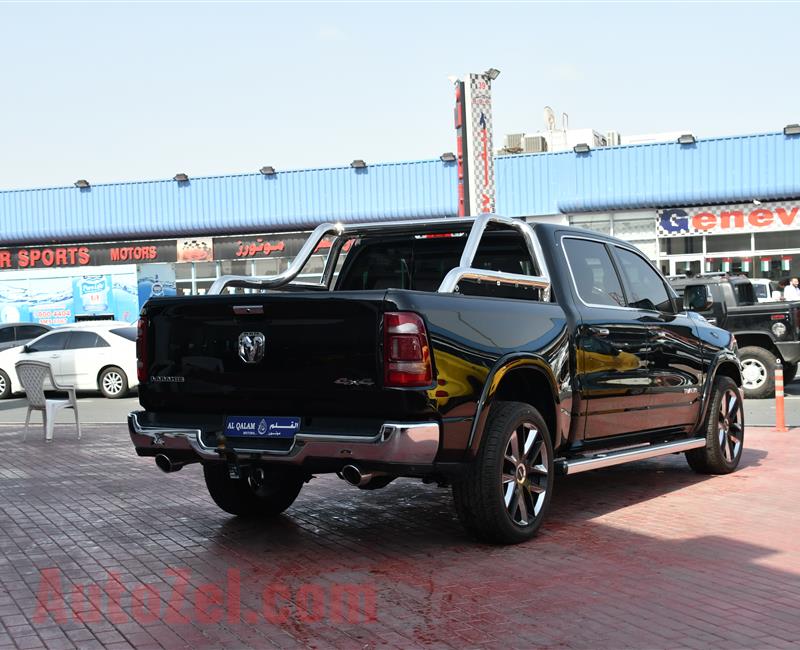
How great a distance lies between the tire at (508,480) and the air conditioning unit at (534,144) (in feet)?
92.7

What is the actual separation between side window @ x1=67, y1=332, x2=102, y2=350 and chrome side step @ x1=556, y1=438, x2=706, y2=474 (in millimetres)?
15518

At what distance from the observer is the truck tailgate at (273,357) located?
608 cm

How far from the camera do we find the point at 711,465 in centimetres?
950

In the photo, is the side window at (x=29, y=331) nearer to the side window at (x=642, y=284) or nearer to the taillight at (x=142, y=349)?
the side window at (x=642, y=284)

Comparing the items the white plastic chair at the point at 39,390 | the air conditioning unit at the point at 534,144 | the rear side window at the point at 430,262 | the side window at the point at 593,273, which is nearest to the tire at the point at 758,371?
the side window at the point at 593,273

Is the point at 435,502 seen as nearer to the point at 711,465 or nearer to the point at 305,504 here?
the point at 305,504

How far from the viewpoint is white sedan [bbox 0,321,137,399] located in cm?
2184

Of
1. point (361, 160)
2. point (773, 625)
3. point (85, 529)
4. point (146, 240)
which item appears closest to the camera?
point (773, 625)

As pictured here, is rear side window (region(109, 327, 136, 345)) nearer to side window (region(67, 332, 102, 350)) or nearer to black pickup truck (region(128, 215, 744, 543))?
side window (region(67, 332, 102, 350))

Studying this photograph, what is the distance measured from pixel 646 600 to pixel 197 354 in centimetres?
296

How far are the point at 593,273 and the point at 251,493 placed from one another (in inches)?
114

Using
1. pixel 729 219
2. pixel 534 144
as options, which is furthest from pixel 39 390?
pixel 534 144

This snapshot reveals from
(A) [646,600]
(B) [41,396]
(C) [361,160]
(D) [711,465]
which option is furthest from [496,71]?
(A) [646,600]

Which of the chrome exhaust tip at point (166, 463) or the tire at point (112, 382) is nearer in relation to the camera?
the chrome exhaust tip at point (166, 463)
